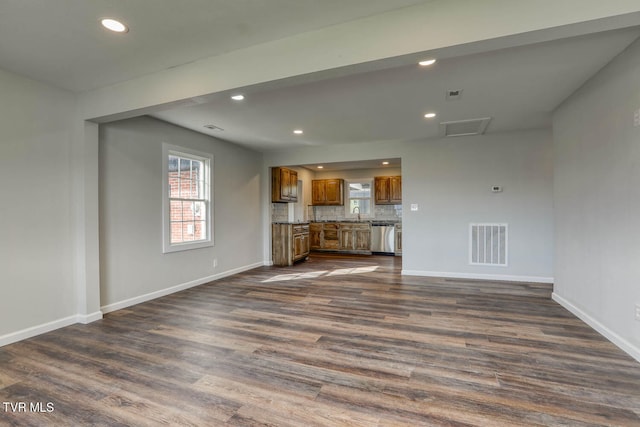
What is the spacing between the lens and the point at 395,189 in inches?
324

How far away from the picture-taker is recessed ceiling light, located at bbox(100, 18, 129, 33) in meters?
2.00

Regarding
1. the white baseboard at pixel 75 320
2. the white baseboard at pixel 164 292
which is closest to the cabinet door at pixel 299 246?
the white baseboard at pixel 164 292

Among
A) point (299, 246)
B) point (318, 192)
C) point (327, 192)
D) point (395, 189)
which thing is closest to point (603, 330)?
point (299, 246)

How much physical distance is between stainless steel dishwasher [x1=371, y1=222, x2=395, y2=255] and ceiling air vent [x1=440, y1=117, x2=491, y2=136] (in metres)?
3.56

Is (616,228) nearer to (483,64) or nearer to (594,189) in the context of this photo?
(594,189)

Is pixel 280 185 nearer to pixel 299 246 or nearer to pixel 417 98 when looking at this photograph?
pixel 299 246

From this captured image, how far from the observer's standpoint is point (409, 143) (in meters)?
5.36

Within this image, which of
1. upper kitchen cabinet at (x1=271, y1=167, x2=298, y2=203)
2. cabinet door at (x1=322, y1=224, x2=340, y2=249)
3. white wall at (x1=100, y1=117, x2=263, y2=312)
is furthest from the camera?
cabinet door at (x1=322, y1=224, x2=340, y2=249)

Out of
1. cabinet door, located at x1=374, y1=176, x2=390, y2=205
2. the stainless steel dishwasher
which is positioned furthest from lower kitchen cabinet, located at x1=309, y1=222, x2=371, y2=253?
cabinet door, located at x1=374, y1=176, x2=390, y2=205

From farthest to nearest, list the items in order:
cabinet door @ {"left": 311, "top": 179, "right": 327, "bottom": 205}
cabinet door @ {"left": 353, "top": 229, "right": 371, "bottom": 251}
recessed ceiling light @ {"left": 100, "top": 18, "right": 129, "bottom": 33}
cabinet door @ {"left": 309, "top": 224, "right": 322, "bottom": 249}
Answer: cabinet door @ {"left": 311, "top": 179, "right": 327, "bottom": 205}
cabinet door @ {"left": 309, "top": 224, "right": 322, "bottom": 249}
cabinet door @ {"left": 353, "top": 229, "right": 371, "bottom": 251}
recessed ceiling light @ {"left": 100, "top": 18, "right": 129, "bottom": 33}

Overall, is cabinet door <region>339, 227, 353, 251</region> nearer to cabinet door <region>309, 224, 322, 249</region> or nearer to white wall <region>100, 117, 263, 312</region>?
cabinet door <region>309, 224, 322, 249</region>

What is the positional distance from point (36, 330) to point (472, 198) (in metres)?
5.80

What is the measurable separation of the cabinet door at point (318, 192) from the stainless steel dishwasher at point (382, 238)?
1751 mm

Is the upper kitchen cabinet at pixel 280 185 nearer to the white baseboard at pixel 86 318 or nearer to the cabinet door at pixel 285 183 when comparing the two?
the cabinet door at pixel 285 183
